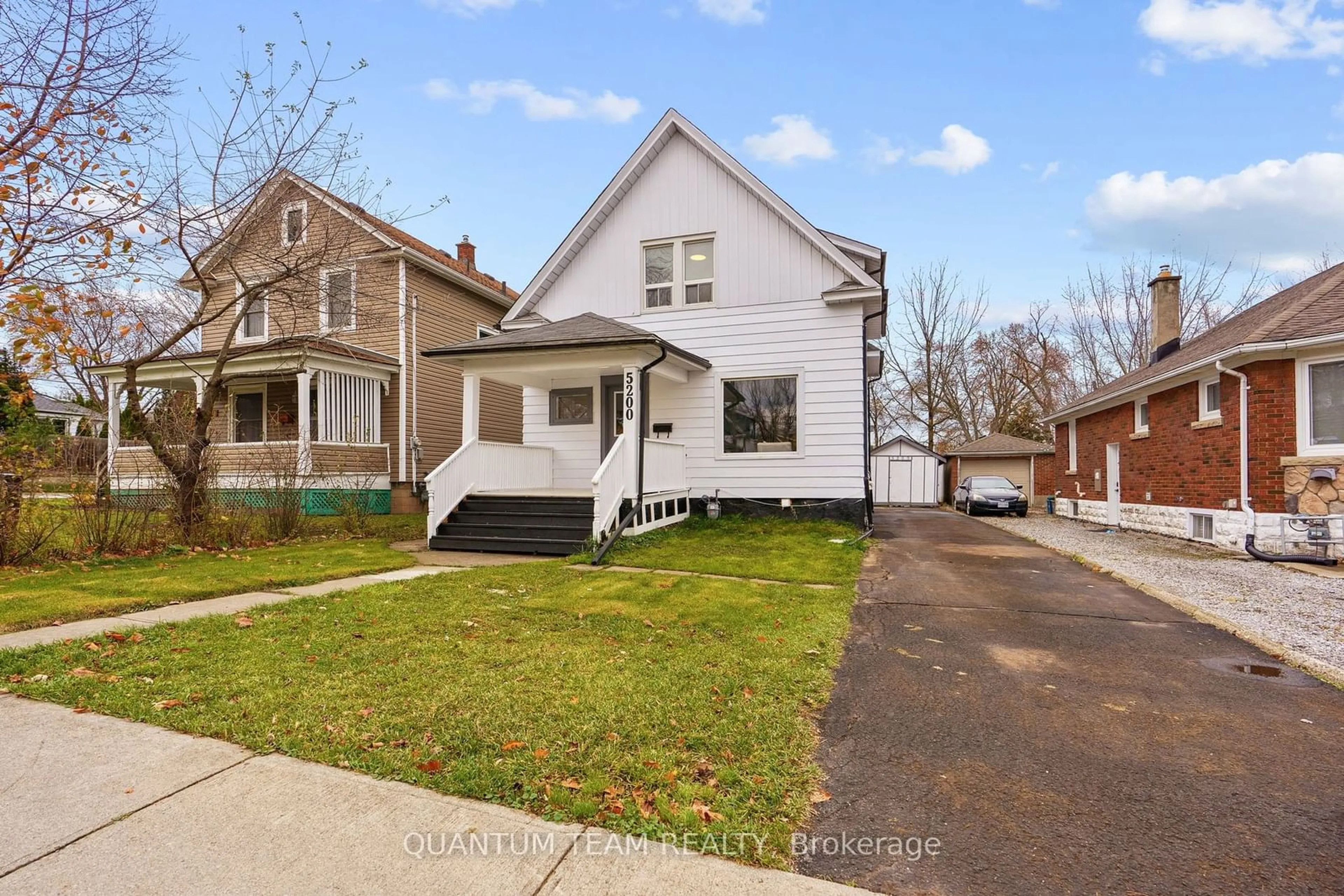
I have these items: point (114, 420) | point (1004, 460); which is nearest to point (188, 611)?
point (114, 420)

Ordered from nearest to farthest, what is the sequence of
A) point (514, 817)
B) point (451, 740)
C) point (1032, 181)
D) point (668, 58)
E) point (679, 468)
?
point (514, 817), point (451, 740), point (679, 468), point (668, 58), point (1032, 181)

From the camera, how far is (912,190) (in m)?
19.2

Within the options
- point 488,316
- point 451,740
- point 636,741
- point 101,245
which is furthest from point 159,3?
point 488,316

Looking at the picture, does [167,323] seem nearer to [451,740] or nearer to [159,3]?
[159,3]

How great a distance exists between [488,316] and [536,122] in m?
6.30

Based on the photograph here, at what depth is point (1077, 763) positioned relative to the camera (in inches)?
119

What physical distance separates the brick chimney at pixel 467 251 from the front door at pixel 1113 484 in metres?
19.3

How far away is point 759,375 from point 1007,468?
21.3 meters

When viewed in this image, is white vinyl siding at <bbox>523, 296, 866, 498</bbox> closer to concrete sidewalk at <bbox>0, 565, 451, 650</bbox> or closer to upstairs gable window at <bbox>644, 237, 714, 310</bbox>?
upstairs gable window at <bbox>644, 237, 714, 310</bbox>

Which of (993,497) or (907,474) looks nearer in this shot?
(993,497)

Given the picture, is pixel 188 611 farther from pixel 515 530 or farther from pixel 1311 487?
pixel 1311 487

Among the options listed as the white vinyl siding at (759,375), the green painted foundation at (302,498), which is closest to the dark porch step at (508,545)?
the green painted foundation at (302,498)

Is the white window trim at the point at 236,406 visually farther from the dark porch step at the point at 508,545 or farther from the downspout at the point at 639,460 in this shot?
the downspout at the point at 639,460

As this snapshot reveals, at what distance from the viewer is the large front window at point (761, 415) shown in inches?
492
